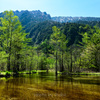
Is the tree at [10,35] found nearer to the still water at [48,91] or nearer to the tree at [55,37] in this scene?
the tree at [55,37]

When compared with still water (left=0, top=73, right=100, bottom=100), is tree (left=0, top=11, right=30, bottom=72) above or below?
above

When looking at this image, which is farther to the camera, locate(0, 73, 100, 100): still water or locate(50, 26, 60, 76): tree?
locate(50, 26, 60, 76): tree

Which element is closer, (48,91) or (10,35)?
(48,91)

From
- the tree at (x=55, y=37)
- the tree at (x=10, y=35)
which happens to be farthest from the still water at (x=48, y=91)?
the tree at (x=55, y=37)

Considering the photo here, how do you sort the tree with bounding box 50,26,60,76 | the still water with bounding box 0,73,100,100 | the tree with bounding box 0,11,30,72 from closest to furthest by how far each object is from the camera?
the still water with bounding box 0,73,100,100, the tree with bounding box 0,11,30,72, the tree with bounding box 50,26,60,76

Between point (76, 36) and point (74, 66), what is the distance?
A: 147m

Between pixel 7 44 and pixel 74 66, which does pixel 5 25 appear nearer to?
pixel 7 44

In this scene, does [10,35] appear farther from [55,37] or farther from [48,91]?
[48,91]

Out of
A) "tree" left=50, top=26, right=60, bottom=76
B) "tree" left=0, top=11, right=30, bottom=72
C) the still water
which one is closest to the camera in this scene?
the still water

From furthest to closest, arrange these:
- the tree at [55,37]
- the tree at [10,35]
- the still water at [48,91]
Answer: the tree at [55,37] < the tree at [10,35] < the still water at [48,91]

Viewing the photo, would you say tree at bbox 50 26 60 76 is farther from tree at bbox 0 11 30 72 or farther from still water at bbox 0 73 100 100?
still water at bbox 0 73 100 100

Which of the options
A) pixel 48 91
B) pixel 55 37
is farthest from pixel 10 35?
pixel 48 91

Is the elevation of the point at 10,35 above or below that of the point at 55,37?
below

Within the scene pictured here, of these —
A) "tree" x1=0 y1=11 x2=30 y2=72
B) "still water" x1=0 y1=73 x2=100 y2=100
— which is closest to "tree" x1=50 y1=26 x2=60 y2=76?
"tree" x1=0 y1=11 x2=30 y2=72
